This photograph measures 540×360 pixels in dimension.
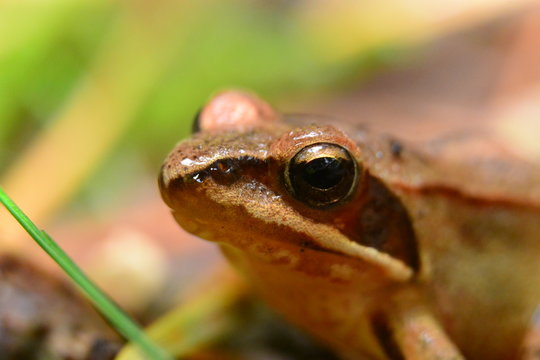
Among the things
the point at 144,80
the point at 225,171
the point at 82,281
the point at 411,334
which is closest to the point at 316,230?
the point at 225,171

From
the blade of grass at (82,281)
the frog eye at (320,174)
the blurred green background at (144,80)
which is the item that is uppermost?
the blurred green background at (144,80)

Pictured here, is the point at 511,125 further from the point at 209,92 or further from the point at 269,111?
the point at 269,111

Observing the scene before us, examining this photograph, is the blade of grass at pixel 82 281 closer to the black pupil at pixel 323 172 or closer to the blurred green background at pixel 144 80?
the black pupil at pixel 323 172

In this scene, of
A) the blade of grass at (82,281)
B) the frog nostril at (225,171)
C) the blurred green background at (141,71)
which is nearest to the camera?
the blade of grass at (82,281)

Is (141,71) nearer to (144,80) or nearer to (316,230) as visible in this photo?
(144,80)

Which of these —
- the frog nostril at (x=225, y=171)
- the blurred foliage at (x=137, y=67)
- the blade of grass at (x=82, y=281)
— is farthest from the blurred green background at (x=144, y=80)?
the frog nostril at (x=225, y=171)

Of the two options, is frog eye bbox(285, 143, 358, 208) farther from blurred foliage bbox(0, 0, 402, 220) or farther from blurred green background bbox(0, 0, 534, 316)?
blurred foliage bbox(0, 0, 402, 220)

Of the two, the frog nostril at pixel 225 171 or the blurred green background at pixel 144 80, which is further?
the blurred green background at pixel 144 80

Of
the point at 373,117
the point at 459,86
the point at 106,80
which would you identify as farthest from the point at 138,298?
the point at 459,86
